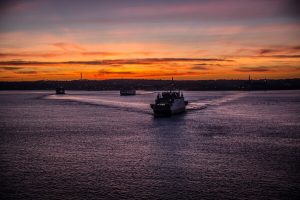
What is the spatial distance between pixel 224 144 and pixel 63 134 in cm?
2347

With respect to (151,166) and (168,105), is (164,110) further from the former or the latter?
(151,166)

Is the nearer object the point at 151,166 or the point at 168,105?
the point at 151,166

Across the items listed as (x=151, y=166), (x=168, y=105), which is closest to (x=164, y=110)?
(x=168, y=105)

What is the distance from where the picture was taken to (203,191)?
2461 cm

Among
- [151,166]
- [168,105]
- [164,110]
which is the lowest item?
[151,166]

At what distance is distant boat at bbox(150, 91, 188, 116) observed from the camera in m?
81.8

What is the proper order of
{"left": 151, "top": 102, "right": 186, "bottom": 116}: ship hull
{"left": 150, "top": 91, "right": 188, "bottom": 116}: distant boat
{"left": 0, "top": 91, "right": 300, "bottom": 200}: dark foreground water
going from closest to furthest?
{"left": 0, "top": 91, "right": 300, "bottom": 200}: dark foreground water, {"left": 151, "top": 102, "right": 186, "bottom": 116}: ship hull, {"left": 150, "top": 91, "right": 188, "bottom": 116}: distant boat

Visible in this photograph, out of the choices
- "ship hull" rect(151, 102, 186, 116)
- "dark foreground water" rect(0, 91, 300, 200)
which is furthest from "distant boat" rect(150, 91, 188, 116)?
"dark foreground water" rect(0, 91, 300, 200)

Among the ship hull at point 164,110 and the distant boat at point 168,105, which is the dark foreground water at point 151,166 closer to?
the ship hull at point 164,110

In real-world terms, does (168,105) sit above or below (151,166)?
above

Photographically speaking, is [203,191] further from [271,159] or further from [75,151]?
[75,151]

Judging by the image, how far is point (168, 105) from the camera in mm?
83000

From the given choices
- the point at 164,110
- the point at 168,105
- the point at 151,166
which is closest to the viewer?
the point at 151,166

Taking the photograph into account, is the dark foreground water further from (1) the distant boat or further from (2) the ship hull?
(1) the distant boat
